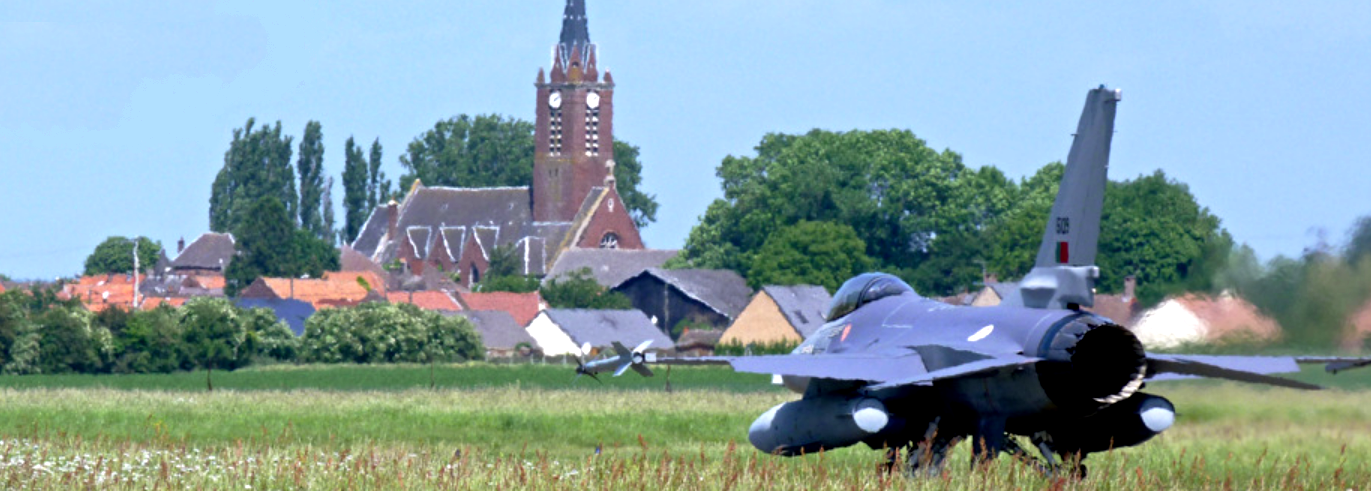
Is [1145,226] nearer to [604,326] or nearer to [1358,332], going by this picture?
[1358,332]

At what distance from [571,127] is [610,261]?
70.7 feet

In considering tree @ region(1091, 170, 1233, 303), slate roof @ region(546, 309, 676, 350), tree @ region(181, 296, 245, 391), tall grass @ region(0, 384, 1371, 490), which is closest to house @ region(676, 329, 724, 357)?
slate roof @ region(546, 309, 676, 350)

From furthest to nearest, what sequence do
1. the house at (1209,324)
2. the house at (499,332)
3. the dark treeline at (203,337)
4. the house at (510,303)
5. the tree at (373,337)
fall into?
the house at (510,303) < the house at (499,332) < the tree at (373,337) < the dark treeline at (203,337) < the house at (1209,324)

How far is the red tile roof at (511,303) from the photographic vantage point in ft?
373

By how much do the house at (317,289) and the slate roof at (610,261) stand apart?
1571 centimetres

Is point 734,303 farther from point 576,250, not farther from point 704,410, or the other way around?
point 704,410

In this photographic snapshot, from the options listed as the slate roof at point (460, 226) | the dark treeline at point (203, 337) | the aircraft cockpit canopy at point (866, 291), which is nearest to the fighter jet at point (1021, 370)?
the aircraft cockpit canopy at point (866, 291)

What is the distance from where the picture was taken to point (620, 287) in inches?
4483

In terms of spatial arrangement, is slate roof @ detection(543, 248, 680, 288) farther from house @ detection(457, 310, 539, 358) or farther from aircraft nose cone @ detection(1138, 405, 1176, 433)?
aircraft nose cone @ detection(1138, 405, 1176, 433)

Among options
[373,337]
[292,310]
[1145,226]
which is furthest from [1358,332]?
[292,310]

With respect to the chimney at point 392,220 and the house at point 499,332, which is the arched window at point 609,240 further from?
the house at point 499,332

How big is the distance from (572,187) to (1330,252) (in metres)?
134

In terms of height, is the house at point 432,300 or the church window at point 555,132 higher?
the church window at point 555,132

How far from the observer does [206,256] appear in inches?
6156
